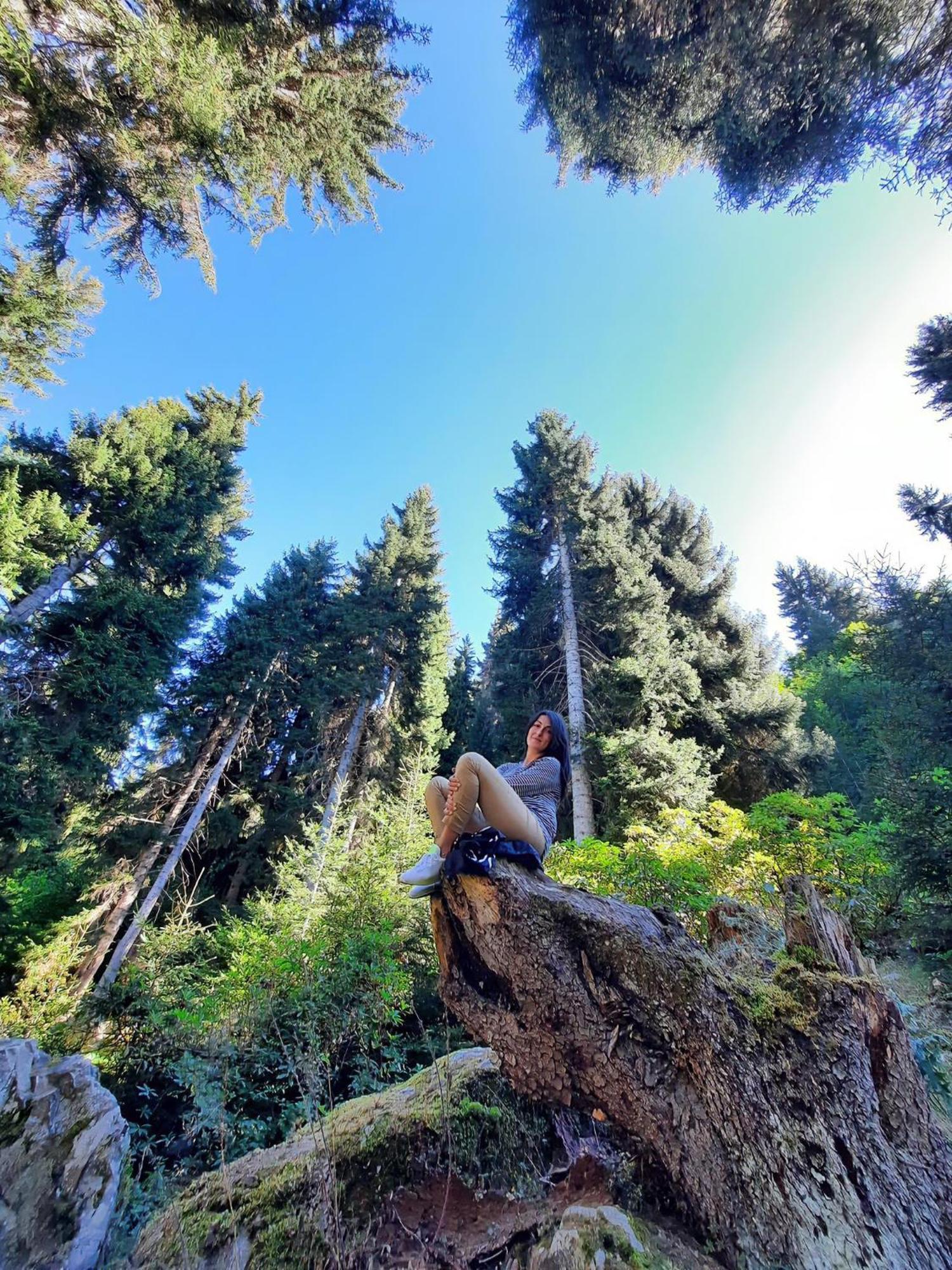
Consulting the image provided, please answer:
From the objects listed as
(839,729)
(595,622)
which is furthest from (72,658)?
(839,729)

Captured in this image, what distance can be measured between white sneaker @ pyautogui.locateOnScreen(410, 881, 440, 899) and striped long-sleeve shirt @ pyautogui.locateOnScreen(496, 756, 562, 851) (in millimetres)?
695

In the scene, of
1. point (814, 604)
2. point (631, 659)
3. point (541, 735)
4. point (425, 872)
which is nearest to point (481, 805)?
point (425, 872)

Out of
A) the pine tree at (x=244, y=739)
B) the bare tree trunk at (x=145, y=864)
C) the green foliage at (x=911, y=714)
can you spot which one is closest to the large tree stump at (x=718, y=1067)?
the green foliage at (x=911, y=714)

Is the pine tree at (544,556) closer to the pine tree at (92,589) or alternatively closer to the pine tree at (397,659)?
the pine tree at (397,659)

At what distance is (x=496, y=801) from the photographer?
2410mm

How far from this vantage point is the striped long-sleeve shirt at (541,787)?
9.65 feet

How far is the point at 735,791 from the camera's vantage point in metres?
11.9

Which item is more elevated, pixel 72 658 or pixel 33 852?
pixel 72 658

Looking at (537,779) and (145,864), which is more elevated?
(145,864)

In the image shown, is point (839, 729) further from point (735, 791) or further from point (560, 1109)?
point (560, 1109)

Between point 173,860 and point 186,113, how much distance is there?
12.1 meters

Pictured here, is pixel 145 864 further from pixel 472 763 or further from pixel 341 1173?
pixel 472 763

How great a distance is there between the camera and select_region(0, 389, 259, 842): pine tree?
8.20 meters

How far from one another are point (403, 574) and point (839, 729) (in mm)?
17271
